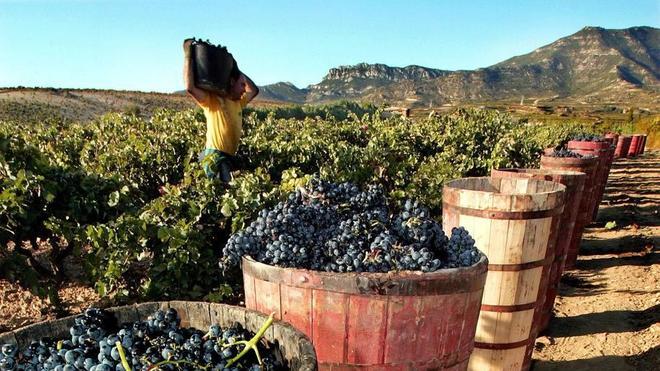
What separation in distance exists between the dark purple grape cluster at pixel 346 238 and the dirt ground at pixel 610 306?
A: 3301mm

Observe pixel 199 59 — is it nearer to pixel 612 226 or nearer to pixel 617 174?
pixel 612 226

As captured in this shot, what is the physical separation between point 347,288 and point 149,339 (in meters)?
0.91

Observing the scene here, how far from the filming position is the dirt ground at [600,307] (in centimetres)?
526

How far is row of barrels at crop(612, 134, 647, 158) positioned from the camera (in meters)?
27.6

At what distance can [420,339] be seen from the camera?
2324mm

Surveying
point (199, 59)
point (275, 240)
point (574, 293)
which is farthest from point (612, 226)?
point (275, 240)

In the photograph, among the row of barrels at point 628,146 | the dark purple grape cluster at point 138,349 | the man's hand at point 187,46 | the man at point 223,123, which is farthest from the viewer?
the row of barrels at point 628,146

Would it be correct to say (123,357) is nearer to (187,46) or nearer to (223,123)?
(187,46)

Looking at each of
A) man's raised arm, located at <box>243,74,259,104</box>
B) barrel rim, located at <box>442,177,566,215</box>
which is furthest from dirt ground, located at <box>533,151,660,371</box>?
man's raised arm, located at <box>243,74,259,104</box>

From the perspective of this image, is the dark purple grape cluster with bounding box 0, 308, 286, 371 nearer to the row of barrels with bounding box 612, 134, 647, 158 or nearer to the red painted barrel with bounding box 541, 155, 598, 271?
the red painted barrel with bounding box 541, 155, 598, 271

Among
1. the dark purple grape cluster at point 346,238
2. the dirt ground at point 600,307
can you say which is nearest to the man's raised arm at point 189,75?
the dirt ground at point 600,307

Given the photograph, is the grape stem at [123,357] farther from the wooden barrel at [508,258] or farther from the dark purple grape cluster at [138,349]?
the wooden barrel at [508,258]

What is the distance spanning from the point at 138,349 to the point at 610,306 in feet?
22.6

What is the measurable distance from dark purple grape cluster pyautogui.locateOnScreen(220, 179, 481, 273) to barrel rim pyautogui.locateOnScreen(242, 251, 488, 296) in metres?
0.07
